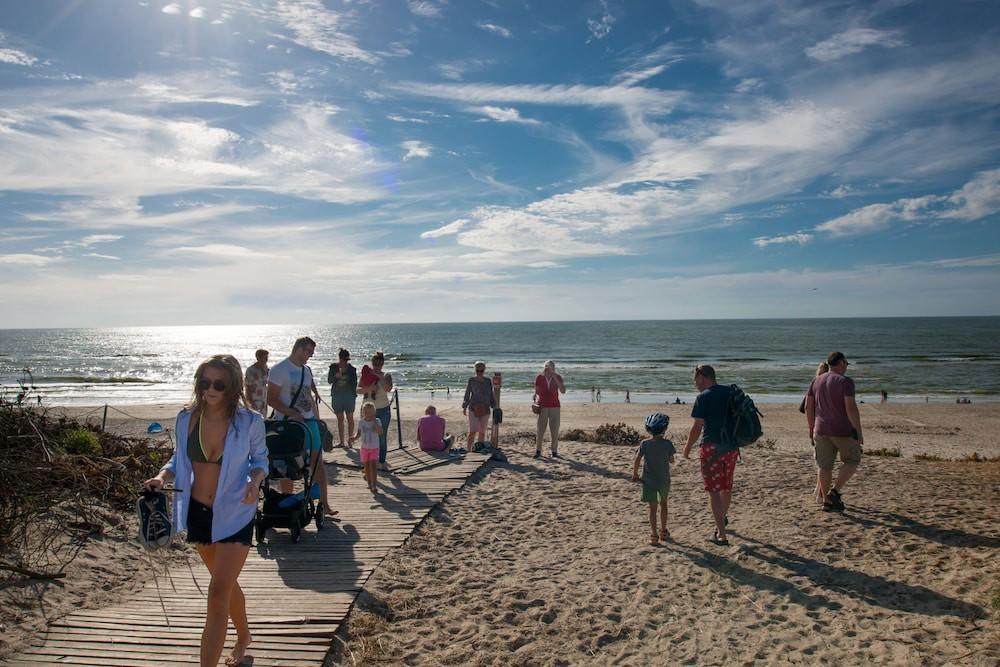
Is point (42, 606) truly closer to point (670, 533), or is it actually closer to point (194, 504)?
point (194, 504)

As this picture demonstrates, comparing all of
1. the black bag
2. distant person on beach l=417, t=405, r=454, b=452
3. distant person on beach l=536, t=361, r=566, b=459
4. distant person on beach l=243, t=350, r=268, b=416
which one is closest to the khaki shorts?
the black bag

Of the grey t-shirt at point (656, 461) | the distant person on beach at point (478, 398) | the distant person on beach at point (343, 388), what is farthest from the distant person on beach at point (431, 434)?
the grey t-shirt at point (656, 461)

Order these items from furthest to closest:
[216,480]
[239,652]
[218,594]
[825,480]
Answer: [825,480]
[239,652]
[216,480]
[218,594]

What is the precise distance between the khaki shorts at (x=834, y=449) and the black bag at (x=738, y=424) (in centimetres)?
169

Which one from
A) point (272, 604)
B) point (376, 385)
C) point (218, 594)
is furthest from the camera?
point (376, 385)

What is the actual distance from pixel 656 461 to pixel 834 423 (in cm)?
234

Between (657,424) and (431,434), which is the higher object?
(657,424)

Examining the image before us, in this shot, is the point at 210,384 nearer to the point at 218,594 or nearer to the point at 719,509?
the point at 218,594

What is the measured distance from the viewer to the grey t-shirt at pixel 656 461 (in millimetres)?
6000

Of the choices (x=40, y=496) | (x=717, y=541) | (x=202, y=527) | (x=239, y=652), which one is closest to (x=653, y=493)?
(x=717, y=541)

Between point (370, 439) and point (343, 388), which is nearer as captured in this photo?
point (370, 439)

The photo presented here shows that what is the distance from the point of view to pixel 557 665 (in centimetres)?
401

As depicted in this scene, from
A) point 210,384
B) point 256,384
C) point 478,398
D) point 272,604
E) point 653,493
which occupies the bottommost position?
point 272,604

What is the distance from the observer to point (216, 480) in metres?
3.15
